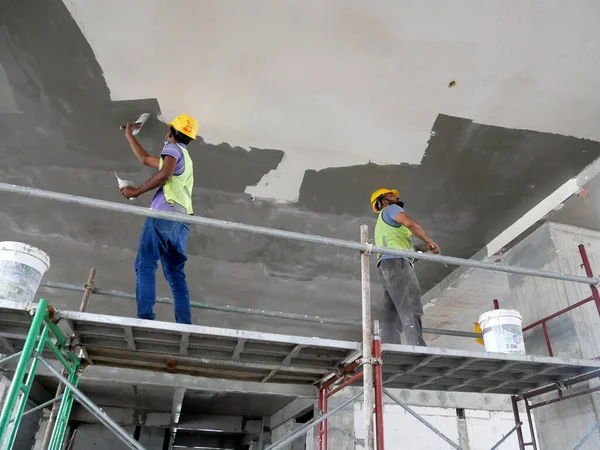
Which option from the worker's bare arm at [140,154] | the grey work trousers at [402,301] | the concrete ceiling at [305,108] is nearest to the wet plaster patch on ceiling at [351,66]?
the concrete ceiling at [305,108]

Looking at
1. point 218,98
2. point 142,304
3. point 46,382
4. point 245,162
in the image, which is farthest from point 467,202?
point 46,382

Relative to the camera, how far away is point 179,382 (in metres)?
6.87

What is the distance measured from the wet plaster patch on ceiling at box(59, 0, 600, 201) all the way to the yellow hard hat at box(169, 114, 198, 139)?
0.70ft

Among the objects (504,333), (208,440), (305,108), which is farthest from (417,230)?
(208,440)

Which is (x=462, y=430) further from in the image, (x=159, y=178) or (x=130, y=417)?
(x=159, y=178)

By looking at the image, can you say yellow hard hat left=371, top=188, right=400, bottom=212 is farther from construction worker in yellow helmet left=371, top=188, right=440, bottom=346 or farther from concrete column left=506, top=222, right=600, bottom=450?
concrete column left=506, top=222, right=600, bottom=450

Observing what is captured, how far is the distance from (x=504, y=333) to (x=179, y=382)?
493cm

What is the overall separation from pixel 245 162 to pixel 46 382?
537 cm

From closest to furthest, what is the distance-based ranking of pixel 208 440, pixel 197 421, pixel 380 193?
pixel 380 193 < pixel 197 421 < pixel 208 440

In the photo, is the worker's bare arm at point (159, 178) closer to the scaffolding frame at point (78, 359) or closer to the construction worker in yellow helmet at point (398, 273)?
the scaffolding frame at point (78, 359)

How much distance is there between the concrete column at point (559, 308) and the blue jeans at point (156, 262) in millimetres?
3039

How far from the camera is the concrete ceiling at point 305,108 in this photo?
10.3 feet

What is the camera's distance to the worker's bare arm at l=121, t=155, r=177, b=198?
3.06m

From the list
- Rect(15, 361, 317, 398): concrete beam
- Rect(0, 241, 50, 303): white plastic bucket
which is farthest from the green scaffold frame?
Rect(15, 361, 317, 398): concrete beam
